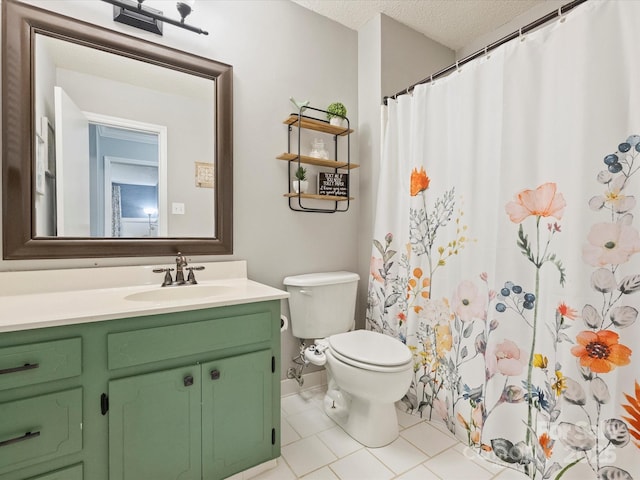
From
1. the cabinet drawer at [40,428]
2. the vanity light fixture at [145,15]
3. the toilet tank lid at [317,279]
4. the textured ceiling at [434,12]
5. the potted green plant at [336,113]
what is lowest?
the cabinet drawer at [40,428]

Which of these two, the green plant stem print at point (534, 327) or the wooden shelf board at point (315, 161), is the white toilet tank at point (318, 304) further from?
the wooden shelf board at point (315, 161)

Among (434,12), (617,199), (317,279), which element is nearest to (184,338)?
(317,279)

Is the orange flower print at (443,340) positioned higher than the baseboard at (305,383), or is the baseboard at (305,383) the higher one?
the orange flower print at (443,340)

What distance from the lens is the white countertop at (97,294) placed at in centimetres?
94

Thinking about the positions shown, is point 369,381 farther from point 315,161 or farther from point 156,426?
point 315,161

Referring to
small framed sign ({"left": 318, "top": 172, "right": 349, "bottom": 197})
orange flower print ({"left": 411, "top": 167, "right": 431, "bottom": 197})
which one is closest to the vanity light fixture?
small framed sign ({"left": 318, "top": 172, "right": 349, "bottom": 197})

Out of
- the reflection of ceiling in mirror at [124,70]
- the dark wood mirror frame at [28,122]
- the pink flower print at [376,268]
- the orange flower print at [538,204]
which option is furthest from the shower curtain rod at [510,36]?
the dark wood mirror frame at [28,122]

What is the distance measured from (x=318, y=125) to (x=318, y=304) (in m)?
1.07

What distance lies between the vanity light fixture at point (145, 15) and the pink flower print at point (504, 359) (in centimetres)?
205

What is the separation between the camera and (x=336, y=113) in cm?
191

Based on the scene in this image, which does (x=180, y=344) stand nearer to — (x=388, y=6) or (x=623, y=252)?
(x=623, y=252)

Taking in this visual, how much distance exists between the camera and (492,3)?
1879mm

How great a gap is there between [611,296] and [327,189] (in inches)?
55.0

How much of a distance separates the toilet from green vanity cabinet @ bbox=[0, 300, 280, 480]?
1.22 feet
